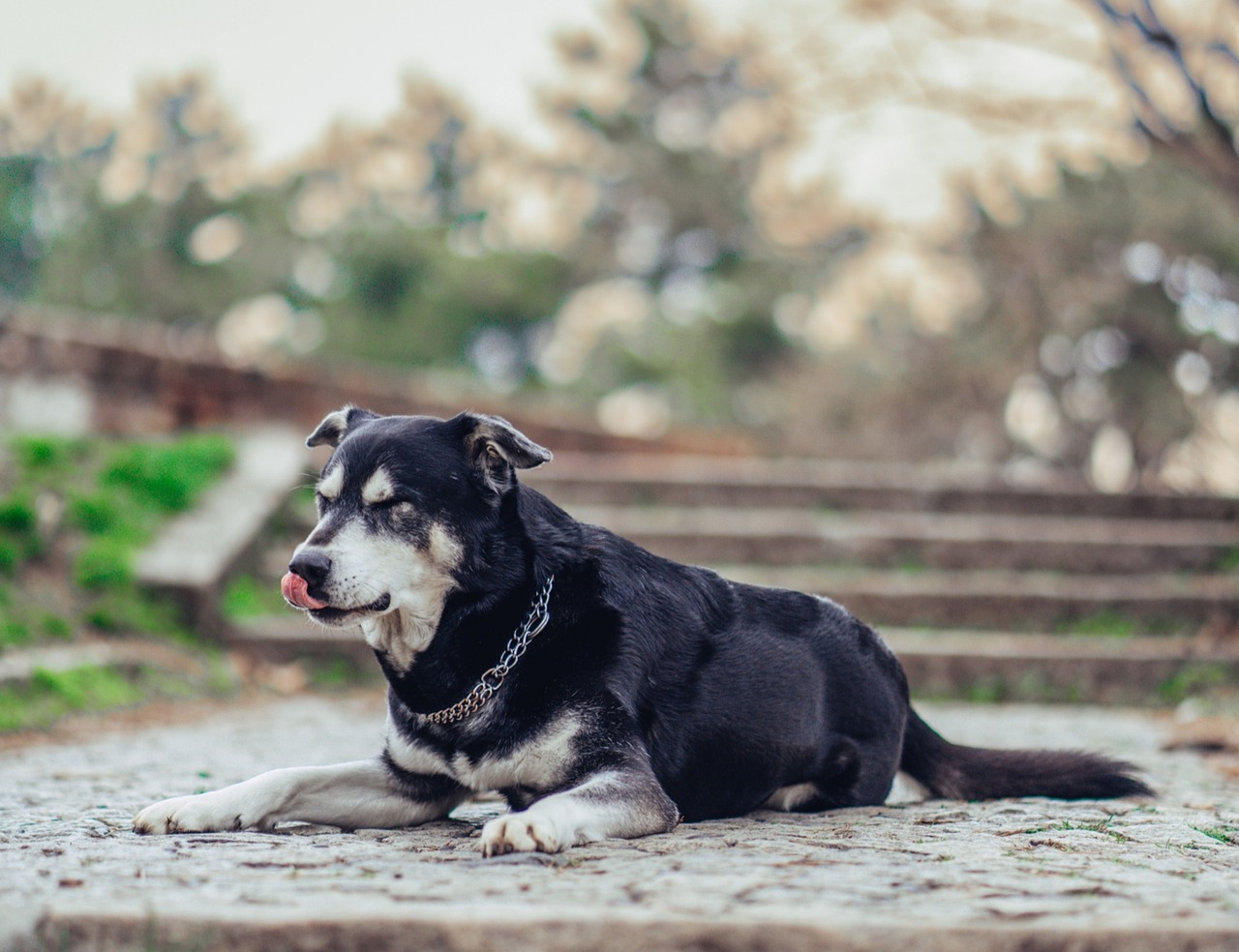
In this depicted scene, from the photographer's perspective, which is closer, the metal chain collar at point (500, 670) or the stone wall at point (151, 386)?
the metal chain collar at point (500, 670)

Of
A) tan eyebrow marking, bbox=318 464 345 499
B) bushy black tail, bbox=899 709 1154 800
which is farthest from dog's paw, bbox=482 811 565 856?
bushy black tail, bbox=899 709 1154 800

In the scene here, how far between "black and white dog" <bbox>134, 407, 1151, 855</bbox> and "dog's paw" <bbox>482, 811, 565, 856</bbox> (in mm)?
246

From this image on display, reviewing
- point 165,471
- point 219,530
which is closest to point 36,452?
point 165,471

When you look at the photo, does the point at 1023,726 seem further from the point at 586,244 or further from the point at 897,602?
the point at 586,244

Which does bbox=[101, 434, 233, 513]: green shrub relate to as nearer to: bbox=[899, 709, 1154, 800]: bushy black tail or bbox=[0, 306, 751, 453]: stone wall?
bbox=[0, 306, 751, 453]: stone wall

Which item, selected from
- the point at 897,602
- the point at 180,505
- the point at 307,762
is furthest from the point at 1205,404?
the point at 307,762

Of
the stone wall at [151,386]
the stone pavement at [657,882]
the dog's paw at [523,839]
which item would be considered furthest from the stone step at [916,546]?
the dog's paw at [523,839]

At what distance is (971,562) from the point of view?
9.06 m

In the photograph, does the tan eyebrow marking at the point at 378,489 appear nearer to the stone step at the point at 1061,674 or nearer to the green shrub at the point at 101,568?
the green shrub at the point at 101,568

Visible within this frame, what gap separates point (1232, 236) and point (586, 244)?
14139mm

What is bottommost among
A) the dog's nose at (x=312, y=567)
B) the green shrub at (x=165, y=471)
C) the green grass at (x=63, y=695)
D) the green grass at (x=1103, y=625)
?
the green grass at (x=1103, y=625)

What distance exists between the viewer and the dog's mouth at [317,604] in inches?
128

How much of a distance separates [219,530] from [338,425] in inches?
182

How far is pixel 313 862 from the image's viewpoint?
2.82 metres
